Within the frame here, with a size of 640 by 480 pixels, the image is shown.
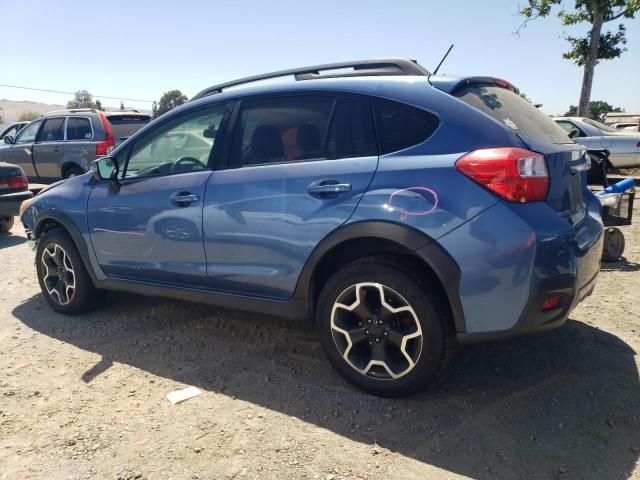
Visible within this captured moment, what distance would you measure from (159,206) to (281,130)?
3.47 ft

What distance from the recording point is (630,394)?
2875mm

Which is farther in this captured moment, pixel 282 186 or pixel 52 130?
pixel 52 130

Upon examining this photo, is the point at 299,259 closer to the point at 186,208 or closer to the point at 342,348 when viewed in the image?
the point at 342,348

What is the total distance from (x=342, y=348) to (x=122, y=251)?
1945 mm

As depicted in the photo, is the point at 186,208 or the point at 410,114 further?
the point at 186,208

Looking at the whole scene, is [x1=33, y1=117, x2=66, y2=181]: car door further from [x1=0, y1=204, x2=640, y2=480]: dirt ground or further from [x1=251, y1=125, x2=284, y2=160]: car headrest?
[x1=251, y1=125, x2=284, y2=160]: car headrest

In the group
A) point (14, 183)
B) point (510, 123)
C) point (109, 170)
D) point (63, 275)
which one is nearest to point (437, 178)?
point (510, 123)

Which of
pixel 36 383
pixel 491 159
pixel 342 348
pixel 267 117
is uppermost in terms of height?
pixel 267 117

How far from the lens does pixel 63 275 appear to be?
4320 millimetres

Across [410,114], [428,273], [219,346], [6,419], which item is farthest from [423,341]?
[6,419]

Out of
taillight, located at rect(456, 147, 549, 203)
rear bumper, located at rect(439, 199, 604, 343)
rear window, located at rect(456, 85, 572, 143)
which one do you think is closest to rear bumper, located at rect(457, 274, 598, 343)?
rear bumper, located at rect(439, 199, 604, 343)

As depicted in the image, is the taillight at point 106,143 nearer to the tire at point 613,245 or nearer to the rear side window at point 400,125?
the rear side window at point 400,125

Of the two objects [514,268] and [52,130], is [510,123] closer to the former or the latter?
[514,268]

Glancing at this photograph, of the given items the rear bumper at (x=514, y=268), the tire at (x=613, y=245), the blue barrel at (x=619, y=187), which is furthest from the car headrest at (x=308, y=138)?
the tire at (x=613, y=245)
